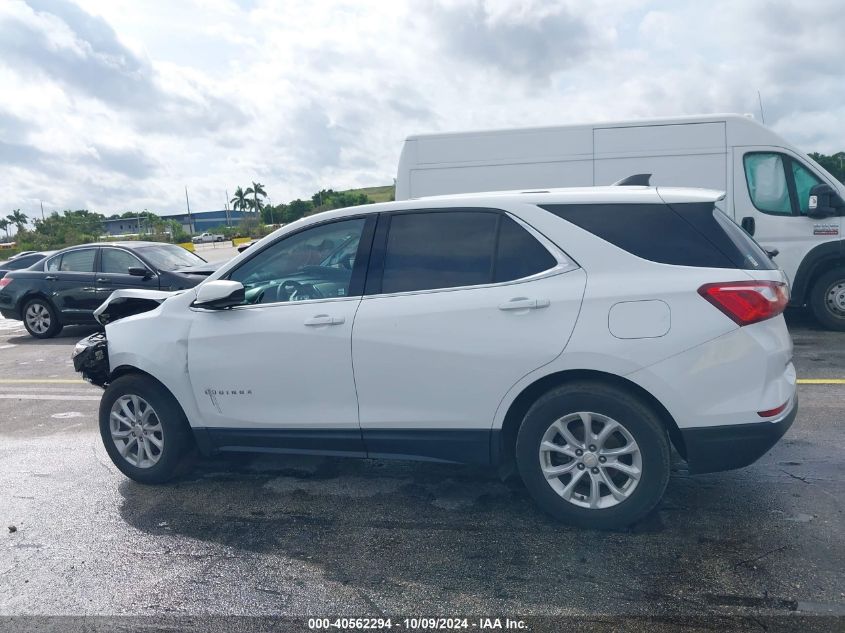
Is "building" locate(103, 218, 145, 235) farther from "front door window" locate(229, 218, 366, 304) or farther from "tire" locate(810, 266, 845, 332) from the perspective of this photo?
"front door window" locate(229, 218, 366, 304)

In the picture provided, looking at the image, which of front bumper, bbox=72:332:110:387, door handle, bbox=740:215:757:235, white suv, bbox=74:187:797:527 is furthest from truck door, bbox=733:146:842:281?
front bumper, bbox=72:332:110:387

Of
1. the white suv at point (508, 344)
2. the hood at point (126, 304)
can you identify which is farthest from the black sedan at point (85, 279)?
the white suv at point (508, 344)

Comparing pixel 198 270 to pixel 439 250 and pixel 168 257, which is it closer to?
pixel 168 257

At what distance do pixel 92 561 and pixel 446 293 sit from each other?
2257mm

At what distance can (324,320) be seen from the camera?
12.7ft

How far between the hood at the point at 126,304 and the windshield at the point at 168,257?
245 inches

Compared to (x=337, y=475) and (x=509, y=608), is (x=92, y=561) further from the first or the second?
(x=509, y=608)

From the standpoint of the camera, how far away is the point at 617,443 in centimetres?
346

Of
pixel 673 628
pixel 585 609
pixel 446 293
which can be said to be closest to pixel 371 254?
pixel 446 293

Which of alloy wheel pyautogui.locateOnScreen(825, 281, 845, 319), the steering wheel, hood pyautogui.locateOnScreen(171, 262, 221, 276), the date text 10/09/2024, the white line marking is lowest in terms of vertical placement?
the date text 10/09/2024

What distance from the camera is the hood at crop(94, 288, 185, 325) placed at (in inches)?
191

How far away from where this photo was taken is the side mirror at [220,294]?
404 centimetres

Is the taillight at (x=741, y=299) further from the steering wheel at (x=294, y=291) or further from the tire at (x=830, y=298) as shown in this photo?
the tire at (x=830, y=298)

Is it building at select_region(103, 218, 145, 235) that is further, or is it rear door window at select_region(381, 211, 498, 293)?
building at select_region(103, 218, 145, 235)
